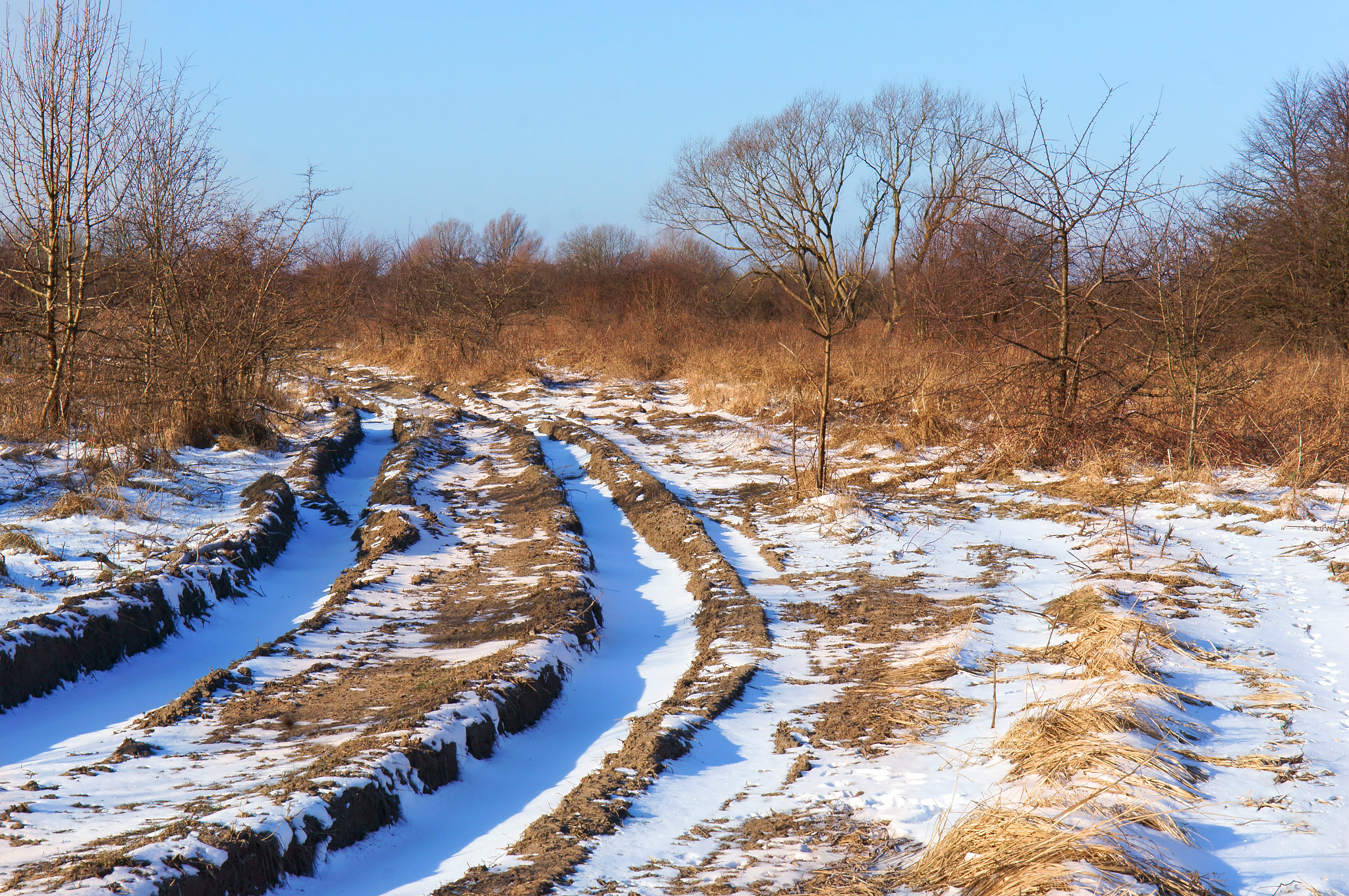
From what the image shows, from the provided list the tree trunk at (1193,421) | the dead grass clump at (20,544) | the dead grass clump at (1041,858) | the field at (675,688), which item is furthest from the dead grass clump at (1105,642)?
the dead grass clump at (20,544)

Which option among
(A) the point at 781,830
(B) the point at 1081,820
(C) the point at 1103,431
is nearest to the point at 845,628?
(A) the point at 781,830

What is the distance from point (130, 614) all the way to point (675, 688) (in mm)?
3384

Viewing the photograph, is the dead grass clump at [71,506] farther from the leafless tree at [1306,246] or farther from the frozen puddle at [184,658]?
the leafless tree at [1306,246]

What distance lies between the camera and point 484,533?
827 cm

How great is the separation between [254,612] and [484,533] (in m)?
2.33

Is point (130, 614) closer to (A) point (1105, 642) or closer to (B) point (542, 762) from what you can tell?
(B) point (542, 762)

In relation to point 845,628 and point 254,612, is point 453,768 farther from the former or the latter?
point 254,612

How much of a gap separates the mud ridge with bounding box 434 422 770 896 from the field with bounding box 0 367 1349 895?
0.02m

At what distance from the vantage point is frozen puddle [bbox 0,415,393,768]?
4.27m

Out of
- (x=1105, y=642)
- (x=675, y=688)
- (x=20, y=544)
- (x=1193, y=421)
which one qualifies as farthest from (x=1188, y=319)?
(x=20, y=544)

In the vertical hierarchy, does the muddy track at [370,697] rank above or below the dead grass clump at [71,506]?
below

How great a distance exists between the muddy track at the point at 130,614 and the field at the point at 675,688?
2 centimetres

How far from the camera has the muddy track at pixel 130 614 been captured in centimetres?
459

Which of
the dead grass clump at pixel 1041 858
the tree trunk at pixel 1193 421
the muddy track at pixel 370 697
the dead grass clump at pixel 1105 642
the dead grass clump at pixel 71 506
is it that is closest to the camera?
the dead grass clump at pixel 1041 858
